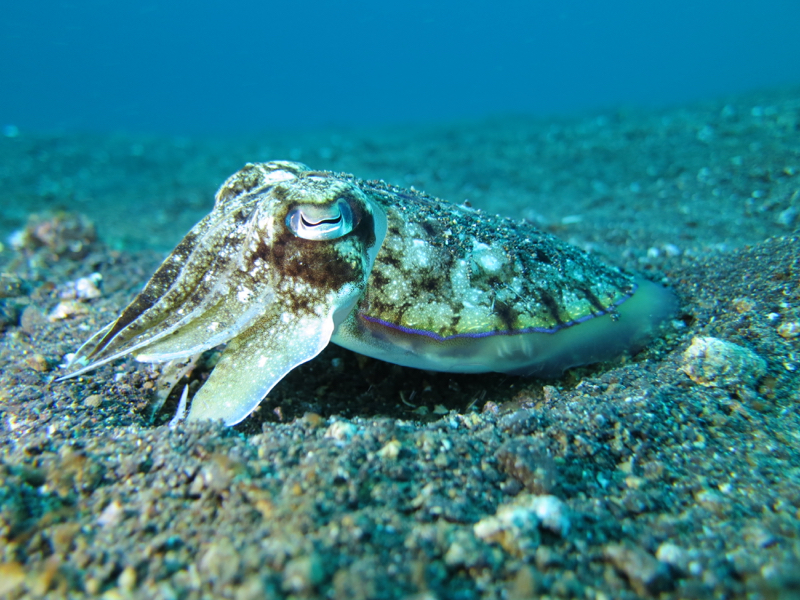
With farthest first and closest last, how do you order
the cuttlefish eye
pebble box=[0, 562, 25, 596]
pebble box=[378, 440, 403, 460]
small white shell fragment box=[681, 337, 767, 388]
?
1. small white shell fragment box=[681, 337, 767, 388]
2. the cuttlefish eye
3. pebble box=[378, 440, 403, 460]
4. pebble box=[0, 562, 25, 596]

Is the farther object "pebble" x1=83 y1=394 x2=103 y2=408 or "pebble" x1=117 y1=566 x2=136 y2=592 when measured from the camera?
"pebble" x1=83 y1=394 x2=103 y2=408

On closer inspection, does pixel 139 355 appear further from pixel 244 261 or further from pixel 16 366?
pixel 16 366

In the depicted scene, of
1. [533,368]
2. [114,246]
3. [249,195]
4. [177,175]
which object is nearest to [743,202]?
[533,368]

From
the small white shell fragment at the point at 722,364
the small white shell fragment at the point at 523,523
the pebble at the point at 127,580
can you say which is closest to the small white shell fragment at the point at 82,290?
the pebble at the point at 127,580

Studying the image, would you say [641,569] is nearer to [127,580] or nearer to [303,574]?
[303,574]

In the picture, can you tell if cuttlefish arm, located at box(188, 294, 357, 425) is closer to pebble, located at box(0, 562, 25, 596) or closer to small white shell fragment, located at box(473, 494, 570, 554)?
pebble, located at box(0, 562, 25, 596)

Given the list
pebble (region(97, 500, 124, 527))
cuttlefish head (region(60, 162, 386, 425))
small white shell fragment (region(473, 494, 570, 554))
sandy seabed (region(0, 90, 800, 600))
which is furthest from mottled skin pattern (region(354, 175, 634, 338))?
pebble (region(97, 500, 124, 527))
